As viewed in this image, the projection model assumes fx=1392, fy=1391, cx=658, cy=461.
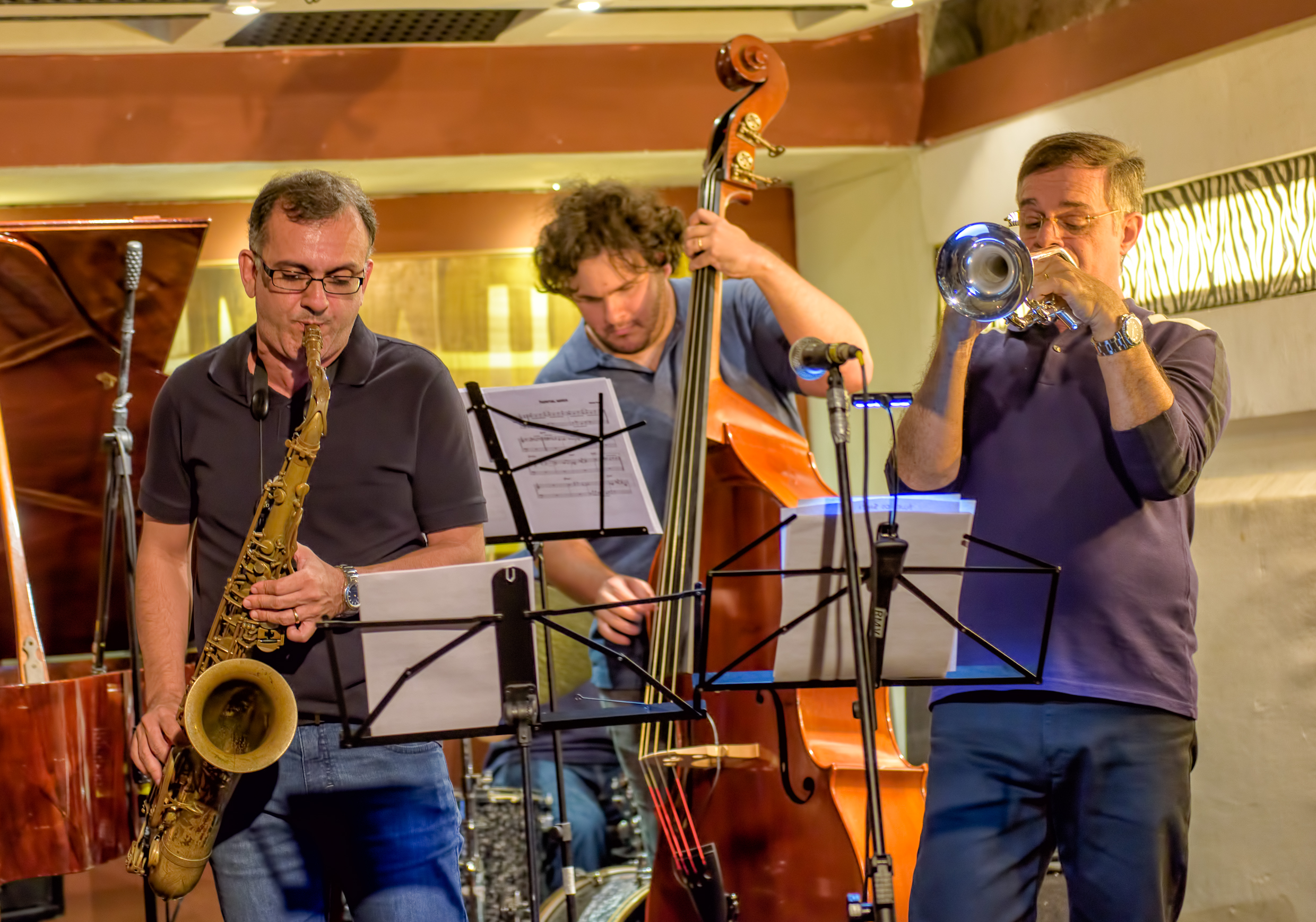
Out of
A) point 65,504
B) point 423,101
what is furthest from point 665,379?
point 423,101

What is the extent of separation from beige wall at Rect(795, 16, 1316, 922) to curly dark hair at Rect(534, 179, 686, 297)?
1.71 metres

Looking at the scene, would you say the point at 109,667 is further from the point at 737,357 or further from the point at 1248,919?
the point at 1248,919

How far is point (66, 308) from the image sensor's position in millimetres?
3684

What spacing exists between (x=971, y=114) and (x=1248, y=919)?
9.23 feet

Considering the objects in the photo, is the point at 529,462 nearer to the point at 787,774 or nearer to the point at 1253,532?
the point at 787,774

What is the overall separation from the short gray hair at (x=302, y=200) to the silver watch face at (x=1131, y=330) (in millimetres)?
1219

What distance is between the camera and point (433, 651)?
6.82ft

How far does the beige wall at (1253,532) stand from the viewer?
387 centimetres

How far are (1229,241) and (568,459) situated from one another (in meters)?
2.26

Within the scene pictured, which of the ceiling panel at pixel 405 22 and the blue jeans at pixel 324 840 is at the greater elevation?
the ceiling panel at pixel 405 22

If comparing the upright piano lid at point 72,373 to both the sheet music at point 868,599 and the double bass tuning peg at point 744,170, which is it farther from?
the sheet music at point 868,599

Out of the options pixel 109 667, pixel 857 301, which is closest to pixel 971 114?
pixel 857 301

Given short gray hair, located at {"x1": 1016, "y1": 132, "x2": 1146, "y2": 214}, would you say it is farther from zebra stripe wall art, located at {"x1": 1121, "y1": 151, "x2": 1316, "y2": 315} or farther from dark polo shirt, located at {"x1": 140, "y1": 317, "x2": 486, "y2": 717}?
zebra stripe wall art, located at {"x1": 1121, "y1": 151, "x2": 1316, "y2": 315}

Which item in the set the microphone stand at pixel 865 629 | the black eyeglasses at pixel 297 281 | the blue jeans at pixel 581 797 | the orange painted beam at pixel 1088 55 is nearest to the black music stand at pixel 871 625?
the microphone stand at pixel 865 629
